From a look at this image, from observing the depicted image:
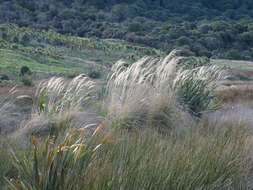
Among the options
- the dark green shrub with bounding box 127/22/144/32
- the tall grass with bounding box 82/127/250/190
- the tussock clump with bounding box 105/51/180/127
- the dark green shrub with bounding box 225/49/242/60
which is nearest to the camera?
the tall grass with bounding box 82/127/250/190

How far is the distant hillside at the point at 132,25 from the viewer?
1895 inches

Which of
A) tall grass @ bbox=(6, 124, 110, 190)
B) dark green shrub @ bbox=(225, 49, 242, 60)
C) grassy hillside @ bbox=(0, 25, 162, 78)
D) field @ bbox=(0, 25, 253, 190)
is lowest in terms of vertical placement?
dark green shrub @ bbox=(225, 49, 242, 60)

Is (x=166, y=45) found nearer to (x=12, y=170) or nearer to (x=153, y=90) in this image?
(x=153, y=90)

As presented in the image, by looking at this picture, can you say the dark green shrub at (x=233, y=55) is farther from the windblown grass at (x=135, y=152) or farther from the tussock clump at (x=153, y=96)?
the windblown grass at (x=135, y=152)

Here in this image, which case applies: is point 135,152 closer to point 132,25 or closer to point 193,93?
point 193,93

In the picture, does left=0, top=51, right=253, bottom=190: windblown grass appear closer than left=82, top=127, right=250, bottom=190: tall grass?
Yes

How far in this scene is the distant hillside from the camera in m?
48.1

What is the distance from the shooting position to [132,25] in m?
54.3

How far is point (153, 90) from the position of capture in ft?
24.8

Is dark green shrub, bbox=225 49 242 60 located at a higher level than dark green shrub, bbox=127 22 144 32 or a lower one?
lower

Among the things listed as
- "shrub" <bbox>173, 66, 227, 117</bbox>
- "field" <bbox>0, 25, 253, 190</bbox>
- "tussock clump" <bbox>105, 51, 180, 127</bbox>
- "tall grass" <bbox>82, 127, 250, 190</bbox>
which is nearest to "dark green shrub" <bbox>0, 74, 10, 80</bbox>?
"field" <bbox>0, 25, 253, 190</bbox>

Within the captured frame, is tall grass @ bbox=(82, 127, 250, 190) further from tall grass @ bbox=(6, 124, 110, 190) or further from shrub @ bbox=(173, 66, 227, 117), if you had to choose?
shrub @ bbox=(173, 66, 227, 117)

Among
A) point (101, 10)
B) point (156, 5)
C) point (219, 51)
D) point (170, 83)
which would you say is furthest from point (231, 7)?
point (170, 83)

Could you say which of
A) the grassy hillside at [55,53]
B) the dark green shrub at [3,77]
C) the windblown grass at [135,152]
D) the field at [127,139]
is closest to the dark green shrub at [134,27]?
the grassy hillside at [55,53]
